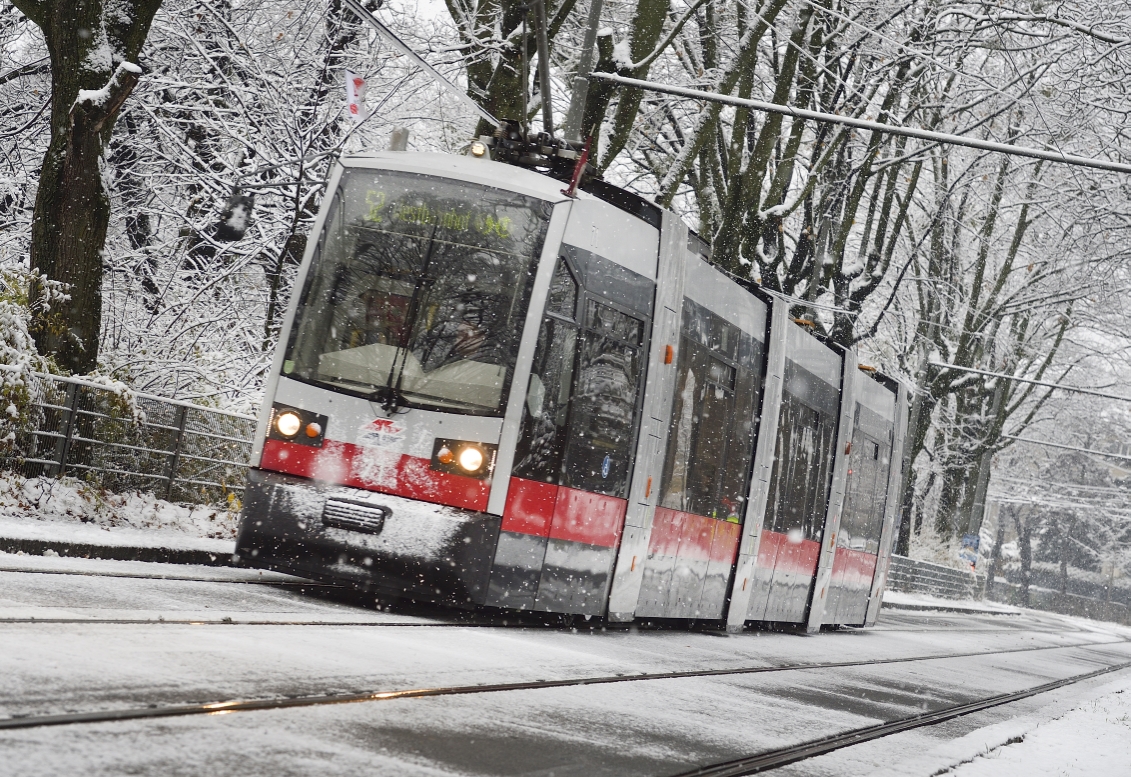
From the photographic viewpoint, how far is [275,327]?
1738cm

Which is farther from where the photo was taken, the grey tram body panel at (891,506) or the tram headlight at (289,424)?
the grey tram body panel at (891,506)

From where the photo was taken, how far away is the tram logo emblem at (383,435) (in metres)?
10.1

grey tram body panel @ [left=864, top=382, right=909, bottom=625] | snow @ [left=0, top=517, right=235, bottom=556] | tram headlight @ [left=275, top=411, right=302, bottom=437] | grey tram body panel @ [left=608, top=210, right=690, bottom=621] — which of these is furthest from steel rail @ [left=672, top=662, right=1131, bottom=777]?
grey tram body panel @ [left=864, top=382, right=909, bottom=625]

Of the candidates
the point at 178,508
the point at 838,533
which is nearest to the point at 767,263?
the point at 838,533

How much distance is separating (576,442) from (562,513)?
58cm

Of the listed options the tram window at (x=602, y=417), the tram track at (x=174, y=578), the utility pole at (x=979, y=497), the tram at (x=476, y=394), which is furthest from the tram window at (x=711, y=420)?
the utility pole at (x=979, y=497)

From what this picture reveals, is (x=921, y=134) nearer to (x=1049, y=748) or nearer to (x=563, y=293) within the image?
(x=563, y=293)

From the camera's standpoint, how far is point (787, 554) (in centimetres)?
1672

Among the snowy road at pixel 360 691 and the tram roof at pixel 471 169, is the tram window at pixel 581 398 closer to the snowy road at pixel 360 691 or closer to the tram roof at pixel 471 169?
the tram roof at pixel 471 169

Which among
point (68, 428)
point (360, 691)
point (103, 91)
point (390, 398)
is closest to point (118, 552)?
point (68, 428)

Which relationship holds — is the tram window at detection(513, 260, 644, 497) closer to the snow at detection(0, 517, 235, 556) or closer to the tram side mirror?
the tram side mirror

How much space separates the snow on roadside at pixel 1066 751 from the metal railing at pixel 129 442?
812cm

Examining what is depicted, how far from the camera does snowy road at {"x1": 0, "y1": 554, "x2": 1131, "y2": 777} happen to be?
185 inches

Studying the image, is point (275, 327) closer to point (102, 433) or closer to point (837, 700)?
point (102, 433)
